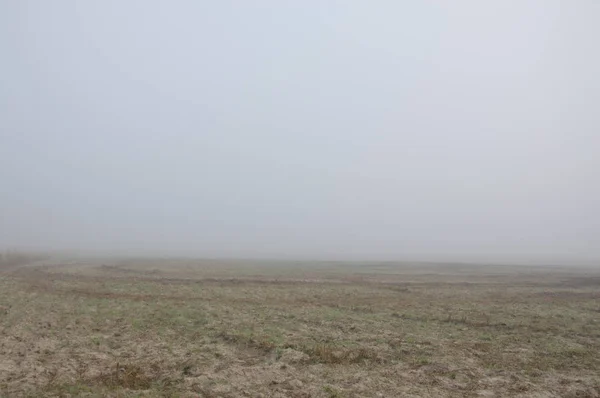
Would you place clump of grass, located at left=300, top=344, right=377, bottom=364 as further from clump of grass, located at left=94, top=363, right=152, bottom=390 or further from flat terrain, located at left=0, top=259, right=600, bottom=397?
clump of grass, located at left=94, top=363, right=152, bottom=390

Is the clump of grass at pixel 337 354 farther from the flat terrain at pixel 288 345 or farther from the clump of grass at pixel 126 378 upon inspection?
the clump of grass at pixel 126 378

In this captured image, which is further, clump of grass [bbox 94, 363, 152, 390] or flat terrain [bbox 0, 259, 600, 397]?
flat terrain [bbox 0, 259, 600, 397]

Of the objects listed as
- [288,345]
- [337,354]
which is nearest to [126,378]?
[288,345]

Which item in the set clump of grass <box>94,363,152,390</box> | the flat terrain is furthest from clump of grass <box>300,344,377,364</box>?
clump of grass <box>94,363,152,390</box>

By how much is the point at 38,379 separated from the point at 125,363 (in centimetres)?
286

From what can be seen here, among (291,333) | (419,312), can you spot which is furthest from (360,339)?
(419,312)

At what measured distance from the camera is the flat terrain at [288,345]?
1409cm

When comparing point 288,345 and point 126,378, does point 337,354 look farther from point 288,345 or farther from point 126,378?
point 126,378

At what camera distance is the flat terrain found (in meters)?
14.1

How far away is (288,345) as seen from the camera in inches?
731

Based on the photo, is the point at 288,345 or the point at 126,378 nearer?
the point at 126,378

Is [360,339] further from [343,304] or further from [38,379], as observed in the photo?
[38,379]

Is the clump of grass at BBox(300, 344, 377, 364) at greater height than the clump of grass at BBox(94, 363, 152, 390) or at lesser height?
greater

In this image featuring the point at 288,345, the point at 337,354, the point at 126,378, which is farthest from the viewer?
the point at 288,345
